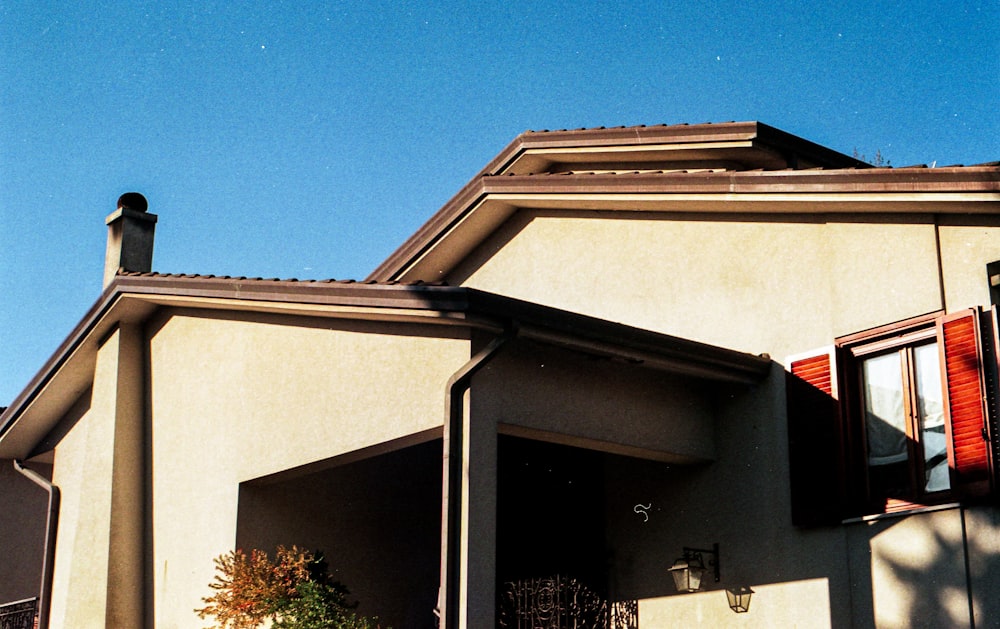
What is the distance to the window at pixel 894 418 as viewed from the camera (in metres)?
9.04

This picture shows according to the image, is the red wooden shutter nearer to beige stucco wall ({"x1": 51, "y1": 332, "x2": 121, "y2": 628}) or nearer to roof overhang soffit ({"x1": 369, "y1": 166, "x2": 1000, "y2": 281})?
roof overhang soffit ({"x1": 369, "y1": 166, "x2": 1000, "y2": 281})

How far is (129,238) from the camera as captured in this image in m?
14.1

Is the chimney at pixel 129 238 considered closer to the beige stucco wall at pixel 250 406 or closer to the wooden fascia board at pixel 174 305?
the wooden fascia board at pixel 174 305

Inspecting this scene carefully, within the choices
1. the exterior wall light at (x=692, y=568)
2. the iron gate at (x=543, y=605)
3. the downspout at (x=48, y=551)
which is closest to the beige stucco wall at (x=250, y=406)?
the iron gate at (x=543, y=605)

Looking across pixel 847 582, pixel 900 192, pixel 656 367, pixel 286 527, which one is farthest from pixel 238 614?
pixel 900 192

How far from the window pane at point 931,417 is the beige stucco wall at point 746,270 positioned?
380 millimetres

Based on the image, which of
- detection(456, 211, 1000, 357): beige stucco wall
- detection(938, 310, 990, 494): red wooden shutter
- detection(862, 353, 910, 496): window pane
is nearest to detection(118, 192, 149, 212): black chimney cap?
detection(456, 211, 1000, 357): beige stucco wall

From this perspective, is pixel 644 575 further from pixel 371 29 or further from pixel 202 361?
pixel 371 29

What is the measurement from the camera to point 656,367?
10281 mm

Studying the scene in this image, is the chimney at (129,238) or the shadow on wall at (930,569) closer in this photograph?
the shadow on wall at (930,569)

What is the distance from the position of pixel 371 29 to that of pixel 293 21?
2.34ft

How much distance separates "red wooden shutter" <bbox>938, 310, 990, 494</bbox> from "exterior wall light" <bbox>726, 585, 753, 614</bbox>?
7.01 feet

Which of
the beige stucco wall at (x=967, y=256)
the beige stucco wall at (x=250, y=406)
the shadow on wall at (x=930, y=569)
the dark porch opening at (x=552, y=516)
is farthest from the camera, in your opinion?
the dark porch opening at (x=552, y=516)

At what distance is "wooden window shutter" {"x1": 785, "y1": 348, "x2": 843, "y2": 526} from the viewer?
994 cm
